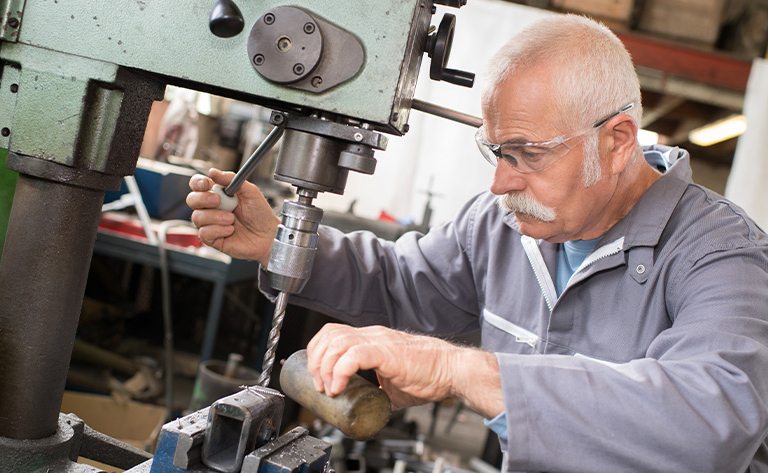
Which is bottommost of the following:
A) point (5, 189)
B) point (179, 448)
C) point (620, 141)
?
point (179, 448)

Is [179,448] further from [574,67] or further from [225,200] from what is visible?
[574,67]

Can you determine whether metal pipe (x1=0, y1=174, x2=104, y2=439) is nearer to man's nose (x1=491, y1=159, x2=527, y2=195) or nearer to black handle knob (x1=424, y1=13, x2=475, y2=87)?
black handle knob (x1=424, y1=13, x2=475, y2=87)

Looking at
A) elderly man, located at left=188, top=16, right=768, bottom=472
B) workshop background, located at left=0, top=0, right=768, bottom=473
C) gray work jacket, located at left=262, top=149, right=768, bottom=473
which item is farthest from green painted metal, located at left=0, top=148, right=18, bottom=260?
workshop background, located at left=0, top=0, right=768, bottom=473

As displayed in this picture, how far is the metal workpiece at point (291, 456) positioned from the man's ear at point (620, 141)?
0.73 m

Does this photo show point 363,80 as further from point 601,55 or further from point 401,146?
point 401,146

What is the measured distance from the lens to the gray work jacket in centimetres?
76

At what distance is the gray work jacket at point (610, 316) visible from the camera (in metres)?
0.76

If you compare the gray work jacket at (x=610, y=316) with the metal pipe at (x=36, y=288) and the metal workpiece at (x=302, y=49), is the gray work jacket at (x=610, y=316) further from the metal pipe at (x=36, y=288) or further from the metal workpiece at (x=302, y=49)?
the metal pipe at (x=36, y=288)

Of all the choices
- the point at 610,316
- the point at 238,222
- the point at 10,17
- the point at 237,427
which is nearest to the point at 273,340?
the point at 237,427

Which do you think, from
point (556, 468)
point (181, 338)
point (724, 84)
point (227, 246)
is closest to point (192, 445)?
point (556, 468)

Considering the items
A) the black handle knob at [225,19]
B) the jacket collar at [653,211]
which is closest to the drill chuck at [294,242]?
the black handle knob at [225,19]

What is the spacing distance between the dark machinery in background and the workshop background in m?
1.34

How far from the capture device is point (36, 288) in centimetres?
79

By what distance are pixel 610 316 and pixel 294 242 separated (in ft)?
2.09
